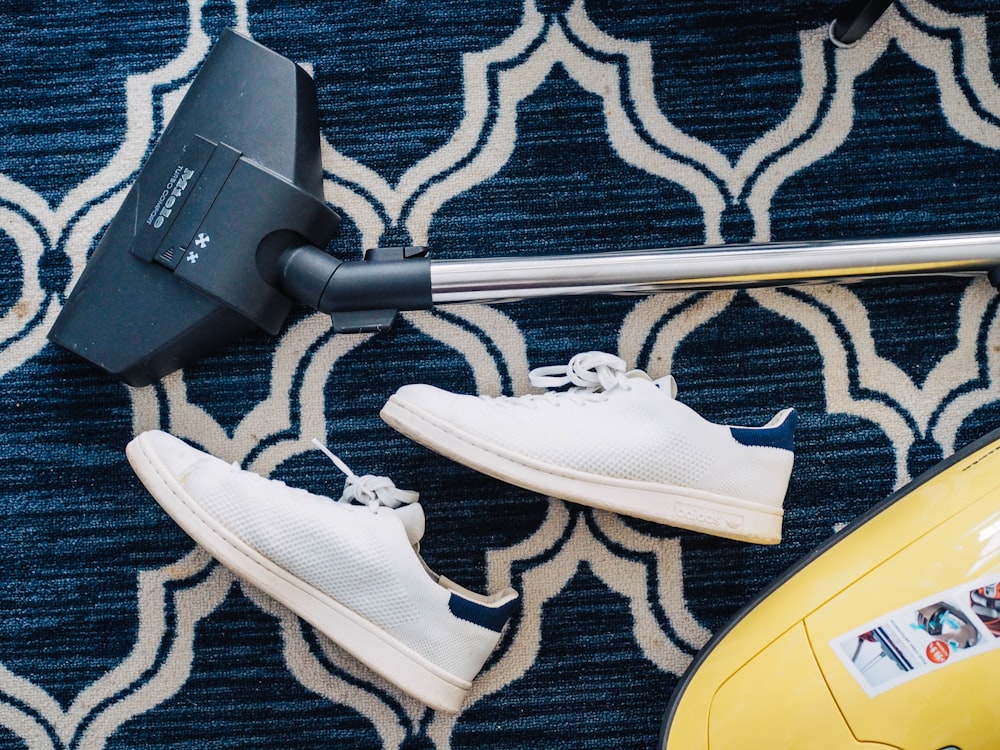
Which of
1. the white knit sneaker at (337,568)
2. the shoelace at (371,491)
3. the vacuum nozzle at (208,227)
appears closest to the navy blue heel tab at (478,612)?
the white knit sneaker at (337,568)

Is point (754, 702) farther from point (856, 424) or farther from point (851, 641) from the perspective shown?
point (856, 424)

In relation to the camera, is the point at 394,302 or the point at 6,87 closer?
the point at 394,302

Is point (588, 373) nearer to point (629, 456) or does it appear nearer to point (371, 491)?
point (629, 456)

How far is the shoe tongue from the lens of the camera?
83 centimetres

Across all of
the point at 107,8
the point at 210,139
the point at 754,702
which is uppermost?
the point at 107,8

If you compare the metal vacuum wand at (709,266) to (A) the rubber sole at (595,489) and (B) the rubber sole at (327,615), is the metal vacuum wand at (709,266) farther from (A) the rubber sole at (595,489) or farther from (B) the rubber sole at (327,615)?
(B) the rubber sole at (327,615)

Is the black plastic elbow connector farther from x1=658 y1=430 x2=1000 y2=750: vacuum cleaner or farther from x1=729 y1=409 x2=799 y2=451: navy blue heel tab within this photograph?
x1=658 y1=430 x2=1000 y2=750: vacuum cleaner

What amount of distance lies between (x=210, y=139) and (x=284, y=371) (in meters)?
0.25

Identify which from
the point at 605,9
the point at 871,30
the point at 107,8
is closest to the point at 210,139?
the point at 107,8

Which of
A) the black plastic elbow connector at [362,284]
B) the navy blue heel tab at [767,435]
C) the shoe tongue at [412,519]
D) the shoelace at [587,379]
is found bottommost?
the shoe tongue at [412,519]

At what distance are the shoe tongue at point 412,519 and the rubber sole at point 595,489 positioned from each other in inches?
3.4

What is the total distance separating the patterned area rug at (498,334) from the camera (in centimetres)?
86

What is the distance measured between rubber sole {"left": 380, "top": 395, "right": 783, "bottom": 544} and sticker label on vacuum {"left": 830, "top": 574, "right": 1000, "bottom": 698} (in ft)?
0.45

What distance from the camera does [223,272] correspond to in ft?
2.54
